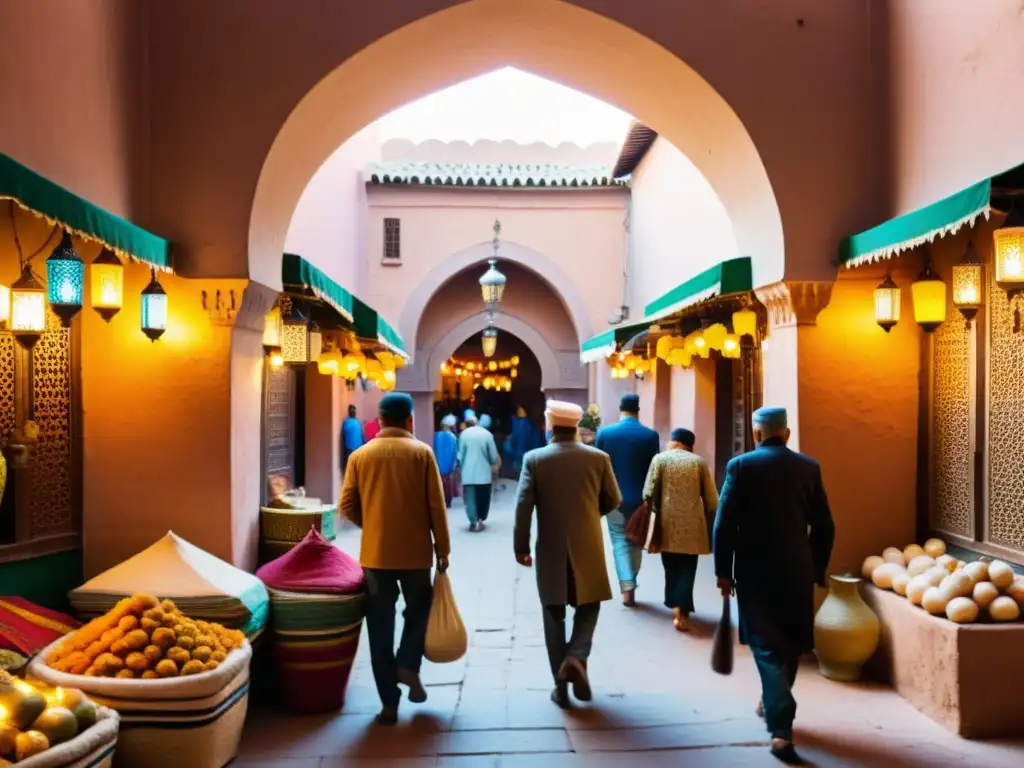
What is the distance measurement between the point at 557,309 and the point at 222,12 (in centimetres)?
1209

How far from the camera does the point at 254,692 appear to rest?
194 inches

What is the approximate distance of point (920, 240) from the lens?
4348 millimetres

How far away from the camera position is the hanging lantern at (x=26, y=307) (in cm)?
389

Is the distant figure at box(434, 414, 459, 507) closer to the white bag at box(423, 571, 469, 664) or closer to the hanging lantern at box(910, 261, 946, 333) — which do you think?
the white bag at box(423, 571, 469, 664)

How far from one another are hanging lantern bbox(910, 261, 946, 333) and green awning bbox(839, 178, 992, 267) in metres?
0.29

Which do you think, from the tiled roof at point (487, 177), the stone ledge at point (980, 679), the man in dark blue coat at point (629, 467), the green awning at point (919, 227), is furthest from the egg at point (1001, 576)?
the tiled roof at point (487, 177)

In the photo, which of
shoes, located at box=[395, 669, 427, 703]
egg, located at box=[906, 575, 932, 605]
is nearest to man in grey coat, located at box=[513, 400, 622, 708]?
shoes, located at box=[395, 669, 427, 703]

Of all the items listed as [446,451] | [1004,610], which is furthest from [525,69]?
[446,451]

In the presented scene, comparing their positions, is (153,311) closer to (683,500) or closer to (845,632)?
(683,500)

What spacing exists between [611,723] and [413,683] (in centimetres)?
109

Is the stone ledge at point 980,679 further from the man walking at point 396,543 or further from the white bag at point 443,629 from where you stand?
the man walking at point 396,543

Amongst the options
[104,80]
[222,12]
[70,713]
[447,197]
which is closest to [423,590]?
[70,713]

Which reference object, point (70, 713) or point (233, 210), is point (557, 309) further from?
point (70, 713)

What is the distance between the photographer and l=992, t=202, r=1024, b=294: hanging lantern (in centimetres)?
379
